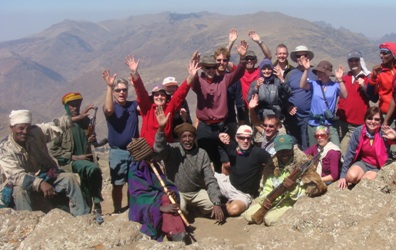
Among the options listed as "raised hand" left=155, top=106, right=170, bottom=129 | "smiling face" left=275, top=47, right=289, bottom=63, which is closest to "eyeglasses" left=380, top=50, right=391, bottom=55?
"smiling face" left=275, top=47, right=289, bottom=63

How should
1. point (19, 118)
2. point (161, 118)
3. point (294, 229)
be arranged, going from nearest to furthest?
point (294, 229)
point (161, 118)
point (19, 118)

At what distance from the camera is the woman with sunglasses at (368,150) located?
725 cm

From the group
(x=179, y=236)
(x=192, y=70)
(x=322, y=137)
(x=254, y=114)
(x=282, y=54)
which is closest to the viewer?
(x=179, y=236)

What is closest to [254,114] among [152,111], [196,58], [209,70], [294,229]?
[209,70]

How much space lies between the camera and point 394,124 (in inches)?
322

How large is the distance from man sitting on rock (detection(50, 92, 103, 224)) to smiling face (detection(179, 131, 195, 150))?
222cm

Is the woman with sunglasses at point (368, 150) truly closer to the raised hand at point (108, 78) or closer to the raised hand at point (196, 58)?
the raised hand at point (196, 58)

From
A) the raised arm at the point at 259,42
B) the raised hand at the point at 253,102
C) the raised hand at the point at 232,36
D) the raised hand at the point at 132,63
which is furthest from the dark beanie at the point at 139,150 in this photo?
the raised arm at the point at 259,42

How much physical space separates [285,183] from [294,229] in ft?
4.76

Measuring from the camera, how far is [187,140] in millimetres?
7926

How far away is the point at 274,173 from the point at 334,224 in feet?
7.21

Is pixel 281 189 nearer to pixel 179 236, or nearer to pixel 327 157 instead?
pixel 327 157

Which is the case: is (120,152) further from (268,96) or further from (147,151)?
(268,96)

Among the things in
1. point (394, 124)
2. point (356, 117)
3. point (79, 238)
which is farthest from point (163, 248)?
point (356, 117)
